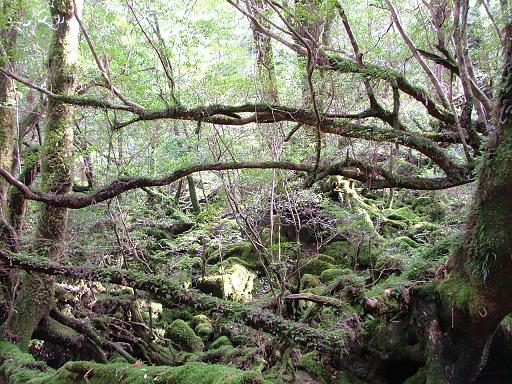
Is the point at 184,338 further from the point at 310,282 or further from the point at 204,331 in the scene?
the point at 310,282

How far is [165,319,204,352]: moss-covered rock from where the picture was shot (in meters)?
7.71

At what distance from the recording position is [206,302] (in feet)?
16.0

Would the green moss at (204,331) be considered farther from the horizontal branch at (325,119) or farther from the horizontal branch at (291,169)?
the horizontal branch at (325,119)

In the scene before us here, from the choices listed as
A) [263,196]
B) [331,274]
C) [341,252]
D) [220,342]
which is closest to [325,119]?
[263,196]

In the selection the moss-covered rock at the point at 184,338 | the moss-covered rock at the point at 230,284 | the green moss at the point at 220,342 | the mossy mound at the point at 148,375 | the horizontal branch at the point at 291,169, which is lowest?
the green moss at the point at 220,342

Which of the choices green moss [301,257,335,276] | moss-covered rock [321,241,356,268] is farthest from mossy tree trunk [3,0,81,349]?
moss-covered rock [321,241,356,268]

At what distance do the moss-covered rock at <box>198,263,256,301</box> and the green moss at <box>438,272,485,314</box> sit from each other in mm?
5797

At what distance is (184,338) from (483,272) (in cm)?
582

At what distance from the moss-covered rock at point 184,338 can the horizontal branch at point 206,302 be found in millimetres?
2952

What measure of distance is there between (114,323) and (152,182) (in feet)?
12.1

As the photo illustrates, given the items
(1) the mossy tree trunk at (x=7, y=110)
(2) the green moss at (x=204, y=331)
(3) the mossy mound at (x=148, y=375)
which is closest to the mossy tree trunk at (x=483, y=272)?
(3) the mossy mound at (x=148, y=375)

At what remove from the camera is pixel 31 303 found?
23.0 feet

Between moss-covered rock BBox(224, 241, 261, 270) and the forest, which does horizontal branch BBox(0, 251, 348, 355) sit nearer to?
the forest

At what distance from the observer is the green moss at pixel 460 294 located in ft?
11.9
